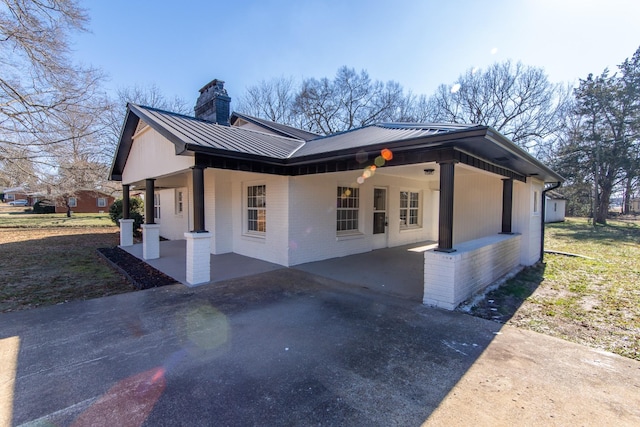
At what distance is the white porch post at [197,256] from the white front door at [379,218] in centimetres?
563

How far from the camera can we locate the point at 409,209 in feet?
38.1

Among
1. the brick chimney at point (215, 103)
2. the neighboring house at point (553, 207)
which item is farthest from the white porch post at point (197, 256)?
the neighboring house at point (553, 207)

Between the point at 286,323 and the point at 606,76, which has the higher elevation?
the point at 606,76

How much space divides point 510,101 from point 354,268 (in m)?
24.9

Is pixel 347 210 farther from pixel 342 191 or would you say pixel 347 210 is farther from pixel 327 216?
pixel 327 216

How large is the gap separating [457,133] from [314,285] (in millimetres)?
3778

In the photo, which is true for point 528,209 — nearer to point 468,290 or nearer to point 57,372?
point 468,290

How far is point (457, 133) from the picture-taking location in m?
4.23

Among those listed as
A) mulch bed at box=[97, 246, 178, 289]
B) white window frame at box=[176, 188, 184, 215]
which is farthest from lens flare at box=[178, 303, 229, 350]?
white window frame at box=[176, 188, 184, 215]

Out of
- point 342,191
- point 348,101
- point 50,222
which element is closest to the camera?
point 342,191

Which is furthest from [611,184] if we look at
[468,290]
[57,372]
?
[57,372]

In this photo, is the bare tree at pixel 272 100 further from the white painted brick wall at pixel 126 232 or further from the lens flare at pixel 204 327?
the lens flare at pixel 204 327

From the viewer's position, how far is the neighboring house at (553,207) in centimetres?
2478

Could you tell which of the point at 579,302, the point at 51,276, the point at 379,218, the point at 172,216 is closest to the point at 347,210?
the point at 379,218
